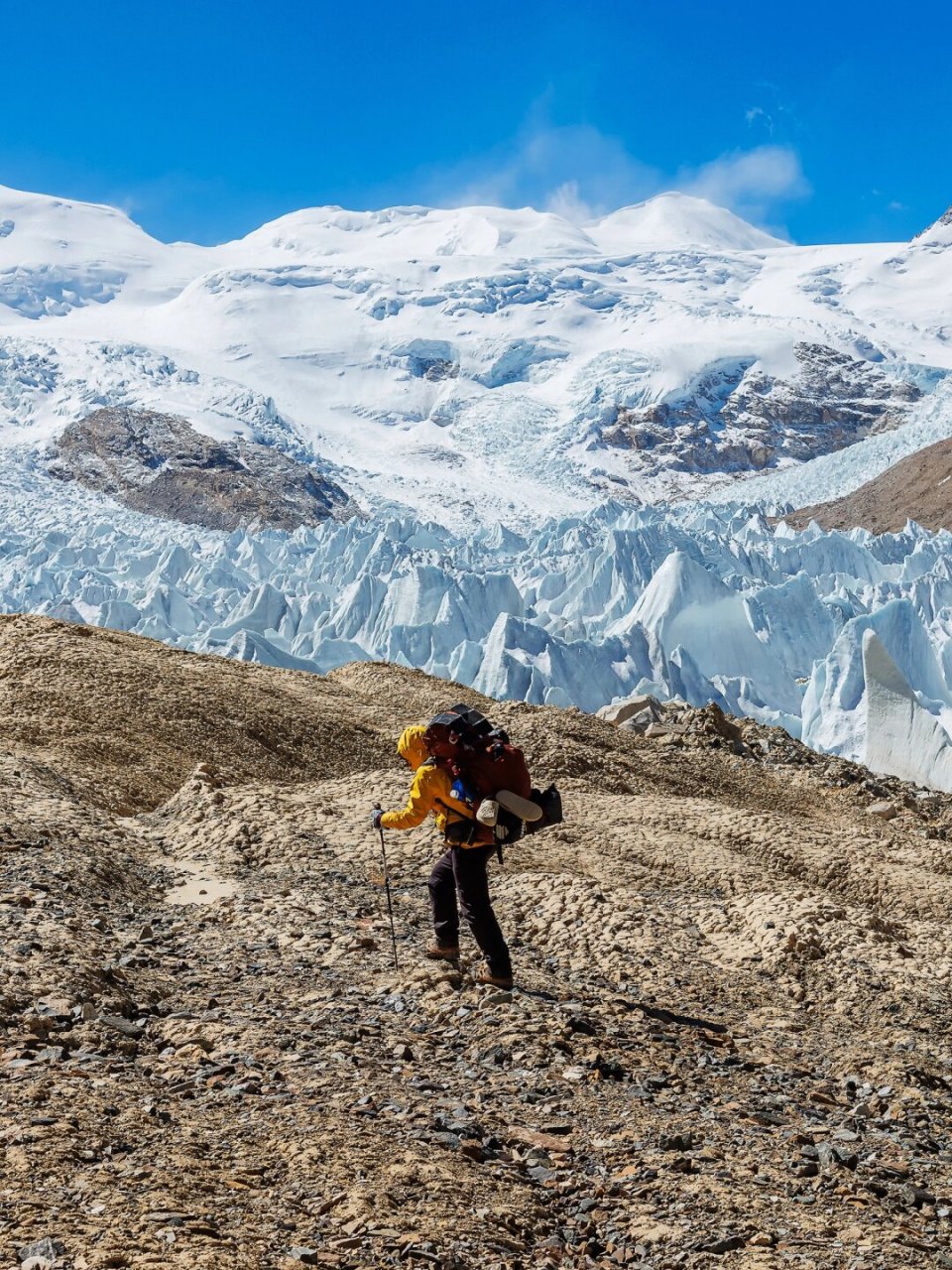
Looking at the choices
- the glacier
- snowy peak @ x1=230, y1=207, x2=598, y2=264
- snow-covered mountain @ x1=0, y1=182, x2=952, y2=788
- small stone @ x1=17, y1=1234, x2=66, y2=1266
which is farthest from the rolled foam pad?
snowy peak @ x1=230, y1=207, x2=598, y2=264

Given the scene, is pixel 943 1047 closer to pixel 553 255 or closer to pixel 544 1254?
pixel 544 1254

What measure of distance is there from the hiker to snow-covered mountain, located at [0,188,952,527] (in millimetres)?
62733

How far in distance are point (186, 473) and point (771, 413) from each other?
53210 mm

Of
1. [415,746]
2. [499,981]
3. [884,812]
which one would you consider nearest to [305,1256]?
[499,981]

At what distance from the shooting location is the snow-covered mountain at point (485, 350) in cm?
7800

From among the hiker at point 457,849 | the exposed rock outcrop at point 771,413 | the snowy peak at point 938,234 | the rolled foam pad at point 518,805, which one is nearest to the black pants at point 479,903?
the hiker at point 457,849

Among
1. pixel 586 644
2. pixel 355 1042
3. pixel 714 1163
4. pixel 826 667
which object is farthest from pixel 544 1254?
pixel 586 644

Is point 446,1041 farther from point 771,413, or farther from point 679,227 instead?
point 679,227

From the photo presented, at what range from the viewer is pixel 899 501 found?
195 feet

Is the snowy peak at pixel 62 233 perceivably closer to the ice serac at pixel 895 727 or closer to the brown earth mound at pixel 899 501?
the brown earth mound at pixel 899 501

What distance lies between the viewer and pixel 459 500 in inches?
2800

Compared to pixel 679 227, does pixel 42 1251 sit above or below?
below

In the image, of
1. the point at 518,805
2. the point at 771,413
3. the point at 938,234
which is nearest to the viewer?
the point at 518,805

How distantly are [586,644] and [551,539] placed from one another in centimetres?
2224
